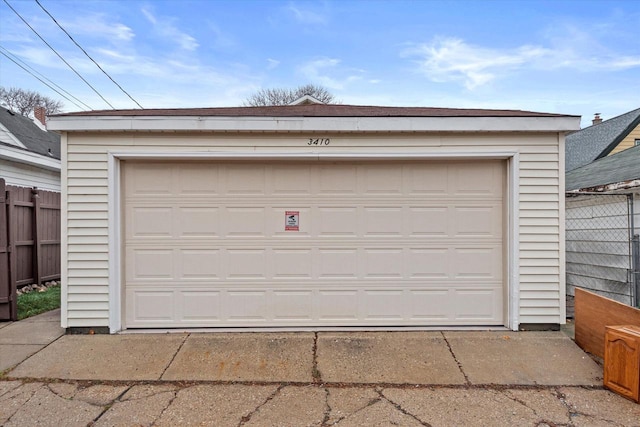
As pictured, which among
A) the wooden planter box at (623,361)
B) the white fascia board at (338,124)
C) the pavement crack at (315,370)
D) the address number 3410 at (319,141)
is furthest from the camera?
the address number 3410 at (319,141)

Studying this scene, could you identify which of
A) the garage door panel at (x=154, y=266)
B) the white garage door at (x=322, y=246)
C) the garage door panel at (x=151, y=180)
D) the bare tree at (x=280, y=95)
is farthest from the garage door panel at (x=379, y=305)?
the bare tree at (x=280, y=95)

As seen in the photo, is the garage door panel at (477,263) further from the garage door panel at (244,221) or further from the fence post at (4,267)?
the fence post at (4,267)

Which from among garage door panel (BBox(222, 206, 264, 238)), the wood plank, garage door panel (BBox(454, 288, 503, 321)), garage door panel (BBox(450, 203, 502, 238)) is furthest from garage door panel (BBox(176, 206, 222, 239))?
the wood plank

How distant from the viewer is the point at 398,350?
375 cm

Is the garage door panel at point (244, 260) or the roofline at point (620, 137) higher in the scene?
the roofline at point (620, 137)

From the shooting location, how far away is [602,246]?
17.5ft

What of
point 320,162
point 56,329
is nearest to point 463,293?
point 320,162

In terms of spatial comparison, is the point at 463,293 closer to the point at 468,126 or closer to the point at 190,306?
the point at 468,126

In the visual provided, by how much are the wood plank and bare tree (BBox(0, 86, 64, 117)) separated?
84.9 ft

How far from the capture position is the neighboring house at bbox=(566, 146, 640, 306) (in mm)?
4711

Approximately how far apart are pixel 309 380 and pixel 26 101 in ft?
87.8

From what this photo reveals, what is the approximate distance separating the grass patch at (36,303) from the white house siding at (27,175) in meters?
3.29

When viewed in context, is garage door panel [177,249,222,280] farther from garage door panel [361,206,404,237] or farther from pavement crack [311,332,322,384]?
garage door panel [361,206,404,237]

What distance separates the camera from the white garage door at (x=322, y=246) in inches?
172
